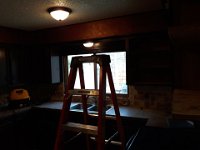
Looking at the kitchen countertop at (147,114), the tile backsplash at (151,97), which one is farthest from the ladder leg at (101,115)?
the tile backsplash at (151,97)

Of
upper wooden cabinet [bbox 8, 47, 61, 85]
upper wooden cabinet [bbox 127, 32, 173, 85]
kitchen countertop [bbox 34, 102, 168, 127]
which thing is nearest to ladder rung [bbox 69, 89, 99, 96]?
kitchen countertop [bbox 34, 102, 168, 127]

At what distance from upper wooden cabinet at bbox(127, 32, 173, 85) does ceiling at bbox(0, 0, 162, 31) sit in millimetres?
515

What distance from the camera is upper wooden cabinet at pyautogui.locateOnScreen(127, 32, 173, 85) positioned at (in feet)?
8.75

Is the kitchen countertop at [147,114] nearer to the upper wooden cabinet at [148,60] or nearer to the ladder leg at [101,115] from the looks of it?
the upper wooden cabinet at [148,60]

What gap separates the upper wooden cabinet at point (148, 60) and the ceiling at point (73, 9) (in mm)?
515

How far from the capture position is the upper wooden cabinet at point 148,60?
105 inches

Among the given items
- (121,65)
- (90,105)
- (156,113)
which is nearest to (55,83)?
(90,105)

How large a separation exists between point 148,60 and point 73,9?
1372mm

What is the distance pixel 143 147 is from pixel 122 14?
5.85ft

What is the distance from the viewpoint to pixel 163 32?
244cm

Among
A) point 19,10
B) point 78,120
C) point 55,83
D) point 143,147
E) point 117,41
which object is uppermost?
point 19,10

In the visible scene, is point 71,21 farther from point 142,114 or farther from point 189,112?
point 189,112

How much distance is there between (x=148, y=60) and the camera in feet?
9.45

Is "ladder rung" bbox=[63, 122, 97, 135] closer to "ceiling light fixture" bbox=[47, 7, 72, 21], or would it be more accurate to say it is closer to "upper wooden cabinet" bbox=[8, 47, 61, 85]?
"ceiling light fixture" bbox=[47, 7, 72, 21]
